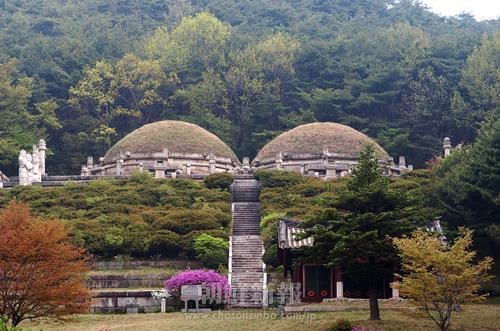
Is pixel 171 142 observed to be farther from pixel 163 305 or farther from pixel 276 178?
pixel 163 305

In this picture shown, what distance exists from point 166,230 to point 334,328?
1670 cm

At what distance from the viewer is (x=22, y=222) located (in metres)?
27.4

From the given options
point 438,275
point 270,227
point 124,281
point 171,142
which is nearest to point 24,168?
point 171,142

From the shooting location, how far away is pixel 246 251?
38.3 metres

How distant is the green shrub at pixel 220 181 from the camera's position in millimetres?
54812

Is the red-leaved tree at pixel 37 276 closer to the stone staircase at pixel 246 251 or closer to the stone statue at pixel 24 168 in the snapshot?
the stone staircase at pixel 246 251

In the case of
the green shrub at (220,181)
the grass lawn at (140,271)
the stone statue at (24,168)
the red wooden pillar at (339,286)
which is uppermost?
the stone statue at (24,168)

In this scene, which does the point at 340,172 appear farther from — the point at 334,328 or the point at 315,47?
the point at 334,328

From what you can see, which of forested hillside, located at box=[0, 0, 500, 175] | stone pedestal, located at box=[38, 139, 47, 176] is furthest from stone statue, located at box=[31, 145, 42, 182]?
forested hillside, located at box=[0, 0, 500, 175]

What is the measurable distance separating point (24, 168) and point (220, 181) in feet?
41.6

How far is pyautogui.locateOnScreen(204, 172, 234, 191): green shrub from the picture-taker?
5481 cm

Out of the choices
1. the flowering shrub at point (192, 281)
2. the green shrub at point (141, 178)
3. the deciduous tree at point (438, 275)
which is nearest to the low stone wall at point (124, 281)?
the flowering shrub at point (192, 281)

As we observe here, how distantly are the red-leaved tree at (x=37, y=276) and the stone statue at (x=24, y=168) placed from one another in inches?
1259

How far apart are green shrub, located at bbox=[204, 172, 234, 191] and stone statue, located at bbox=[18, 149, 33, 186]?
11.4 metres
